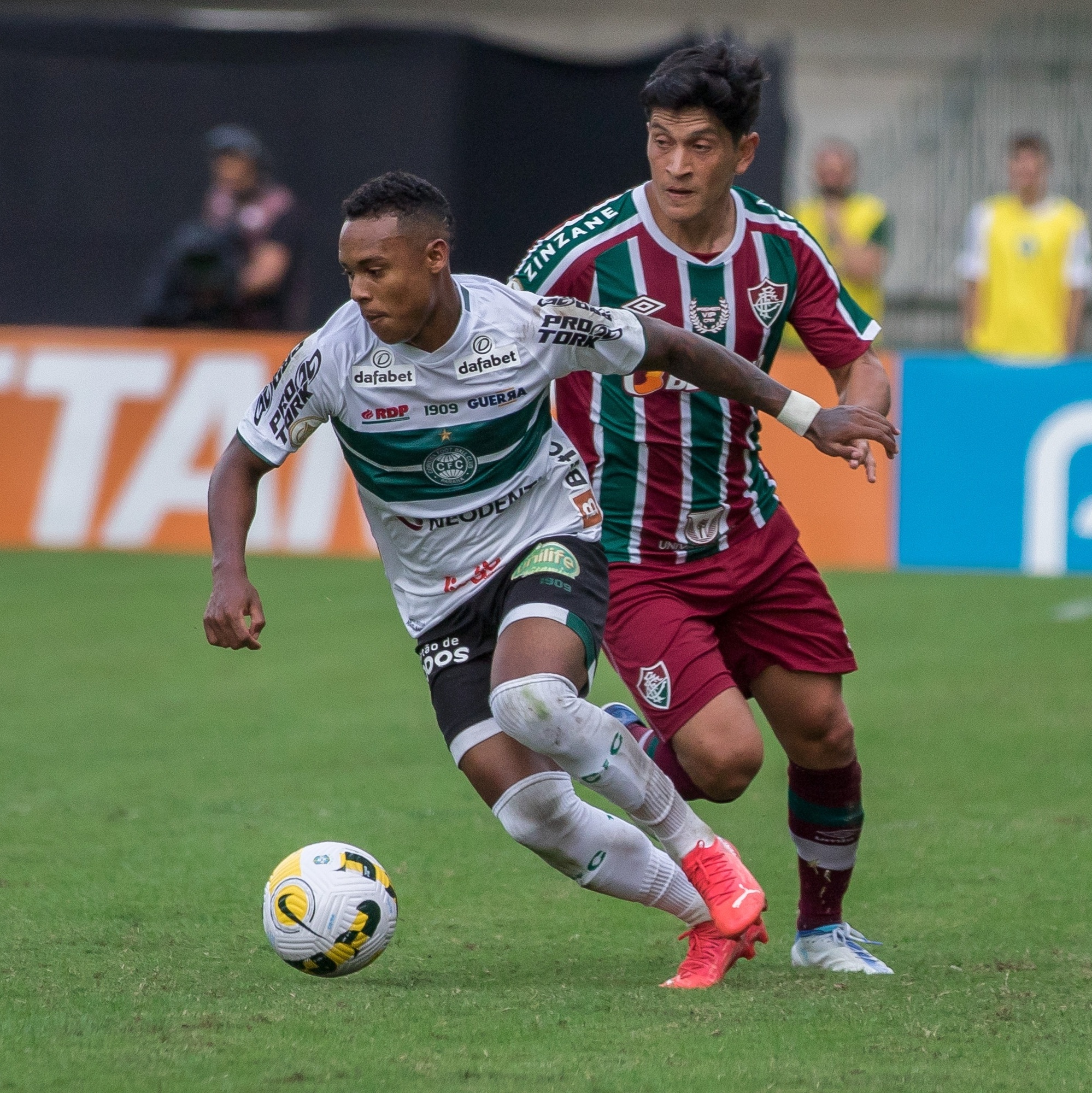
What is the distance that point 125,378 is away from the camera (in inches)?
491

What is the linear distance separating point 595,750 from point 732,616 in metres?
0.78

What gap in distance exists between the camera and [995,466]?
11.7m

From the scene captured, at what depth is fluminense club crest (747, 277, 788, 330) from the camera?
202 inches

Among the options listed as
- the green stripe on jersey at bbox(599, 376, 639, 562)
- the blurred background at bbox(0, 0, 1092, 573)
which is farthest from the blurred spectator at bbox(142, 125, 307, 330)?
the green stripe on jersey at bbox(599, 376, 639, 562)

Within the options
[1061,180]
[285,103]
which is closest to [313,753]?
[285,103]

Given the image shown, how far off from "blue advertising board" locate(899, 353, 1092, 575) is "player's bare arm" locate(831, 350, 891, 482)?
658 centimetres

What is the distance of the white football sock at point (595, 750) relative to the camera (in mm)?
4438

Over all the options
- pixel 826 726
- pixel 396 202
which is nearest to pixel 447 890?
pixel 826 726

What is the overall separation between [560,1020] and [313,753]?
358 centimetres

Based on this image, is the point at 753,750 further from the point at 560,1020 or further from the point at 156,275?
the point at 156,275

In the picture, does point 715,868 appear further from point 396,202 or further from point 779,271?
point 396,202

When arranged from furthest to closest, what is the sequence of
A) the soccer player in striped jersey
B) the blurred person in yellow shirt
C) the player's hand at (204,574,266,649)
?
the blurred person in yellow shirt
the soccer player in striped jersey
the player's hand at (204,574,266,649)

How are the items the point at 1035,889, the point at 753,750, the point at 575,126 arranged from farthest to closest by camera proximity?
the point at 575,126, the point at 1035,889, the point at 753,750

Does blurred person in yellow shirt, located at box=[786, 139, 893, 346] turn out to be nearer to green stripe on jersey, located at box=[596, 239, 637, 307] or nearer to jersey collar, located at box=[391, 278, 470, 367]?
green stripe on jersey, located at box=[596, 239, 637, 307]
